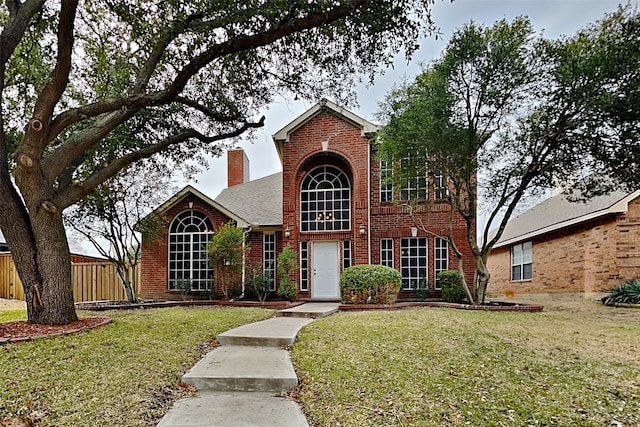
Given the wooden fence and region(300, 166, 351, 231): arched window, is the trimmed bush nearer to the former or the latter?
region(300, 166, 351, 231): arched window

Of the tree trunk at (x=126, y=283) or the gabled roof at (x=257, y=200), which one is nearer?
the tree trunk at (x=126, y=283)

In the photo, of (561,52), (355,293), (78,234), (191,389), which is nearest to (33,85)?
(78,234)

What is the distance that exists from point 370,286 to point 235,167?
12414 mm

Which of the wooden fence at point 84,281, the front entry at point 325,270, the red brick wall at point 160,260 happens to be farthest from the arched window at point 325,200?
the wooden fence at point 84,281

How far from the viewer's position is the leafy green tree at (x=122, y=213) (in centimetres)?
1291

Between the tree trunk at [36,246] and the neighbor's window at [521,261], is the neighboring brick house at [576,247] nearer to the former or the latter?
the neighbor's window at [521,261]

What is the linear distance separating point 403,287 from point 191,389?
10736 millimetres

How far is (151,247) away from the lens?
15938mm

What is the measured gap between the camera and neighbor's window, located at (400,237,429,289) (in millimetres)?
14461

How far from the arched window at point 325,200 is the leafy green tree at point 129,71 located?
5.56m

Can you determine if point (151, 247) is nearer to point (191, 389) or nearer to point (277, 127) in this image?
point (277, 127)

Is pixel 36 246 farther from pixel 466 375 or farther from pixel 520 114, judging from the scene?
pixel 520 114

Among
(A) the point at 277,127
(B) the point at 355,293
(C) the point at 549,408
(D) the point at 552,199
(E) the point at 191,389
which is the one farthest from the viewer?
(D) the point at 552,199

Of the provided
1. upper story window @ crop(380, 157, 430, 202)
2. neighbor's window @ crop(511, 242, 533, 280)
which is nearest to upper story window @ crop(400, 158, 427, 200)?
upper story window @ crop(380, 157, 430, 202)
